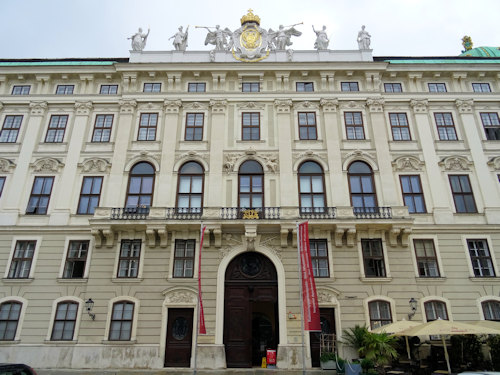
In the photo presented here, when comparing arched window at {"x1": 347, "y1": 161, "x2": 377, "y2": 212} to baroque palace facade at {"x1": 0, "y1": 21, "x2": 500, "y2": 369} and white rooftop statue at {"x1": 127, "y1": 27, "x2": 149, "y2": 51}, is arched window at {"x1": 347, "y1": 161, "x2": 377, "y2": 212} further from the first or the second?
white rooftop statue at {"x1": 127, "y1": 27, "x2": 149, "y2": 51}

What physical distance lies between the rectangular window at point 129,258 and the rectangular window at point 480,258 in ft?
59.4

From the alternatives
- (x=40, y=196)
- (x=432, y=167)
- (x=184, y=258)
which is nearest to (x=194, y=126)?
(x=184, y=258)

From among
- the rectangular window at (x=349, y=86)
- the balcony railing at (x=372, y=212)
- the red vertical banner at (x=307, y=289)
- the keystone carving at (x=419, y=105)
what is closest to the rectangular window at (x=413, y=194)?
the balcony railing at (x=372, y=212)

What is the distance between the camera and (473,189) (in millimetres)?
21000

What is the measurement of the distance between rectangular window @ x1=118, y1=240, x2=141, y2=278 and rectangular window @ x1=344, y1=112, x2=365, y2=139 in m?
14.3

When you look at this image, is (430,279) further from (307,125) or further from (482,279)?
(307,125)

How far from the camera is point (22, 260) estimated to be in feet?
63.9

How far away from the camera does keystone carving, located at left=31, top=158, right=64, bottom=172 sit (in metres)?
21.6

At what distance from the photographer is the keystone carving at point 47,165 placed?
21562 mm

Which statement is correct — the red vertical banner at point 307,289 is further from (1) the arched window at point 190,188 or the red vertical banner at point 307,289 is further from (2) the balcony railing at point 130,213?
(2) the balcony railing at point 130,213

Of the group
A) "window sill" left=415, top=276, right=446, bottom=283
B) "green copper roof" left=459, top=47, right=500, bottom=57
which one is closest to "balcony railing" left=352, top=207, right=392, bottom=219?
"window sill" left=415, top=276, right=446, bottom=283

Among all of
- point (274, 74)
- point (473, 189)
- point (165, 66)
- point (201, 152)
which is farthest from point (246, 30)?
point (473, 189)

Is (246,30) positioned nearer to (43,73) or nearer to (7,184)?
(43,73)

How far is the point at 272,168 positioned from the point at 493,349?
45.2 feet
